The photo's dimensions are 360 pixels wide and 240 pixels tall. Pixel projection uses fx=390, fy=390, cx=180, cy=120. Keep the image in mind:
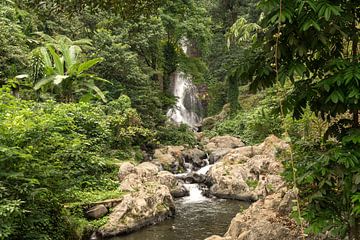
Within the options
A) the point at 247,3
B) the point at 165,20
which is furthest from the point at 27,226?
the point at 247,3

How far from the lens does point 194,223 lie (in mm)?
12078

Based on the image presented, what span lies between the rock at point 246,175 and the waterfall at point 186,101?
1186 centimetres

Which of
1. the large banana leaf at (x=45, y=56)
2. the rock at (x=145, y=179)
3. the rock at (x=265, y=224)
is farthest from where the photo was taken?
the rock at (x=145, y=179)

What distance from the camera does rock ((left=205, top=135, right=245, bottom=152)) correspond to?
2406cm

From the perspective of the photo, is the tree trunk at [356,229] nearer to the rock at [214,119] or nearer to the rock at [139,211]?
the rock at [139,211]

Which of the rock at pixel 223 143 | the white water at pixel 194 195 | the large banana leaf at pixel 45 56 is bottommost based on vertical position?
the white water at pixel 194 195

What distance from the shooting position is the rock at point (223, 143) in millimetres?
24062

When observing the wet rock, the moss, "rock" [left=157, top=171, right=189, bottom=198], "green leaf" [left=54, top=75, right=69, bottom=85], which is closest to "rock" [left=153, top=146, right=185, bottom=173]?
the wet rock

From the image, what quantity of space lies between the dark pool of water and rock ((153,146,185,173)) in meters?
4.45

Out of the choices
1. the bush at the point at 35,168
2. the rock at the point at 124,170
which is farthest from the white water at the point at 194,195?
the bush at the point at 35,168

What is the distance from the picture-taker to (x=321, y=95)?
315 centimetres

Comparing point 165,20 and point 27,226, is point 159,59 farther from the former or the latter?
point 27,226

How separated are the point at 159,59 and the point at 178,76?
4.75m

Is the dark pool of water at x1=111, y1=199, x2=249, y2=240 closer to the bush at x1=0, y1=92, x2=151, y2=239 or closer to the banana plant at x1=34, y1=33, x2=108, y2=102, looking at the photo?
the bush at x1=0, y1=92, x2=151, y2=239
